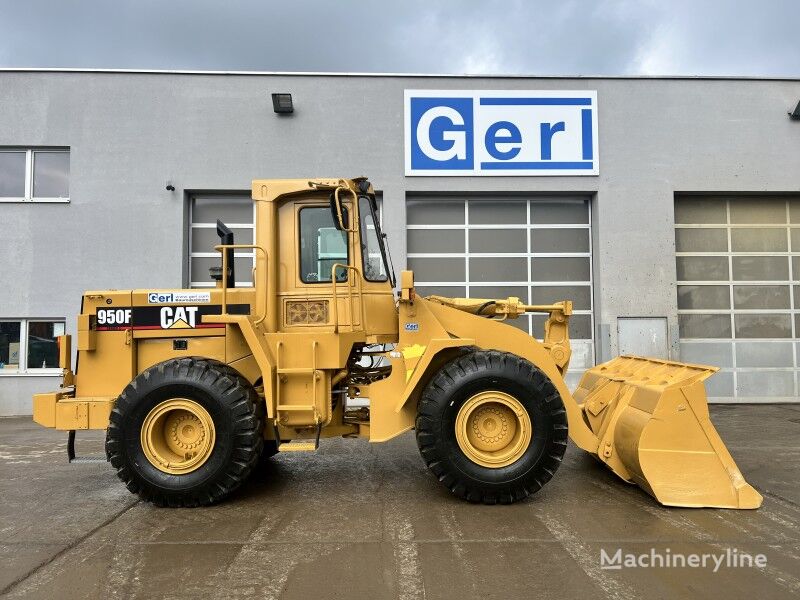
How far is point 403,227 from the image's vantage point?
38.7 ft

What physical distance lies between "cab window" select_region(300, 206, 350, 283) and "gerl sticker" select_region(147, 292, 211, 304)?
1040 millimetres

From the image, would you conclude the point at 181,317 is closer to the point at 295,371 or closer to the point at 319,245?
the point at 295,371

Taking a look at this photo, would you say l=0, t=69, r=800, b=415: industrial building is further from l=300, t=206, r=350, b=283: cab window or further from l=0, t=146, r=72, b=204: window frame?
l=300, t=206, r=350, b=283: cab window

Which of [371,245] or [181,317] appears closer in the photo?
[181,317]

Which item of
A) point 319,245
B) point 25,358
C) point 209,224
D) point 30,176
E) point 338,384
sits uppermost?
point 30,176

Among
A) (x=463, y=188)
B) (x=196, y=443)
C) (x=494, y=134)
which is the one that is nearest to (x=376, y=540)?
(x=196, y=443)

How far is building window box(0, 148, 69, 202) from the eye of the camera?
11711 mm

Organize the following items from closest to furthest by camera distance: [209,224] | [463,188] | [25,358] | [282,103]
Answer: [25,358] → [282,103] → [463,188] → [209,224]

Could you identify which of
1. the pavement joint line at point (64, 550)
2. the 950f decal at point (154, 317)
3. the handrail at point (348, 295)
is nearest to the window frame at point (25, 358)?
the 950f decal at point (154, 317)

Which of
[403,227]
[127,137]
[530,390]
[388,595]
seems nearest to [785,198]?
[403,227]

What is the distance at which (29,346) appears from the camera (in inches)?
452

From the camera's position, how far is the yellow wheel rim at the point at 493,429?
4.89m

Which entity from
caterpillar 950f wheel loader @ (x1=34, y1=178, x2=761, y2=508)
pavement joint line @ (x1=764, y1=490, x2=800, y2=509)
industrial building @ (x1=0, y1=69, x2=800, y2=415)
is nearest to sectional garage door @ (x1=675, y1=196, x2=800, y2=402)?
industrial building @ (x1=0, y1=69, x2=800, y2=415)

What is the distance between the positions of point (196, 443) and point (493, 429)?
2.70 metres
